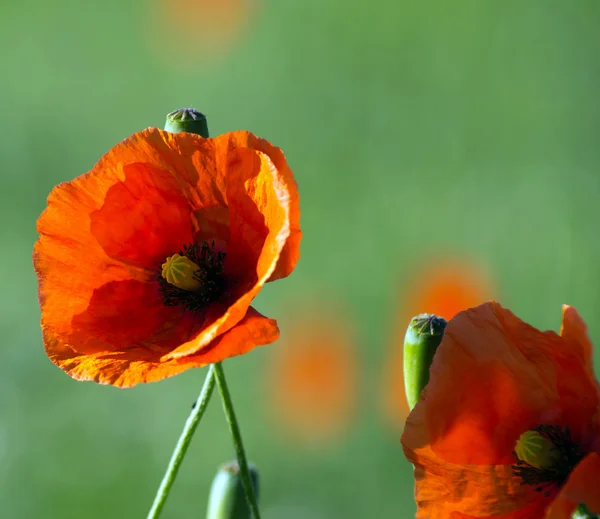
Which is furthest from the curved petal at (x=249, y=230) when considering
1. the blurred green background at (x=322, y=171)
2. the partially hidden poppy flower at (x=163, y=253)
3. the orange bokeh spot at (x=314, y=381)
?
the orange bokeh spot at (x=314, y=381)

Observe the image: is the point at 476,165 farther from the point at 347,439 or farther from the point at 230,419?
the point at 230,419

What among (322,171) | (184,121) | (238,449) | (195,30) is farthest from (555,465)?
(195,30)

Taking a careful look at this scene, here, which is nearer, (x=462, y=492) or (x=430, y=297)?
(x=462, y=492)

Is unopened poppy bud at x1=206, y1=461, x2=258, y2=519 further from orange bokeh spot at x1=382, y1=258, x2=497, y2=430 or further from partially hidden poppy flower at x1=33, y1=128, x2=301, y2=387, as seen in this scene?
orange bokeh spot at x1=382, y1=258, x2=497, y2=430

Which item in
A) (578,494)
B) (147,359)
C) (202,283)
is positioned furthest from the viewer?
(202,283)

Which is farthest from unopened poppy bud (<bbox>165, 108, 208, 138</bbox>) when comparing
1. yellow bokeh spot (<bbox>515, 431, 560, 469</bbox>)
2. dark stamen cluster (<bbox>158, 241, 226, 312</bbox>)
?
yellow bokeh spot (<bbox>515, 431, 560, 469</bbox>)

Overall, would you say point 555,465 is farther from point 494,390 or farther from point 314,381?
point 314,381
